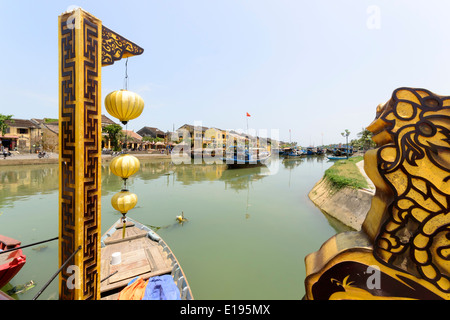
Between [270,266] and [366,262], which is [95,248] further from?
[270,266]

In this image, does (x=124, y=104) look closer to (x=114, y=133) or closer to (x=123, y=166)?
(x=123, y=166)

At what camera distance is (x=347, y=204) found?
9.12m

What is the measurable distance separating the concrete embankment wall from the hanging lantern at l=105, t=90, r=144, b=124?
8948 mm

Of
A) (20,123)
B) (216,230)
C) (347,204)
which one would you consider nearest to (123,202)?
(216,230)

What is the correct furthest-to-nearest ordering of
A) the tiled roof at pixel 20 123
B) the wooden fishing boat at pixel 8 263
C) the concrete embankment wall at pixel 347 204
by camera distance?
1. the tiled roof at pixel 20 123
2. the concrete embankment wall at pixel 347 204
3. the wooden fishing boat at pixel 8 263

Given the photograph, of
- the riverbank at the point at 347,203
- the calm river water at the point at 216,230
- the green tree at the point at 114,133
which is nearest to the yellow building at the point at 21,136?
the green tree at the point at 114,133

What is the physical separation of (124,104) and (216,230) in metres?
6.63

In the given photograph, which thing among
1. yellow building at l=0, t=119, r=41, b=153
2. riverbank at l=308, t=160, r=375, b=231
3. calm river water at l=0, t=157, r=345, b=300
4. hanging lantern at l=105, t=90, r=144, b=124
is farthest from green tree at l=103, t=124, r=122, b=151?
hanging lantern at l=105, t=90, r=144, b=124

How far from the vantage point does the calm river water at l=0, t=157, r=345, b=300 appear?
4906 mm

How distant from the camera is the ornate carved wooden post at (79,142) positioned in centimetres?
209

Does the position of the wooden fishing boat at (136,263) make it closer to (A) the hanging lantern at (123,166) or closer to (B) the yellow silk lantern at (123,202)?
(B) the yellow silk lantern at (123,202)

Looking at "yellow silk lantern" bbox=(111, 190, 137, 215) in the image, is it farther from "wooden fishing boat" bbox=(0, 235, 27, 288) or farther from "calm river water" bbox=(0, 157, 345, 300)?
"wooden fishing boat" bbox=(0, 235, 27, 288)
